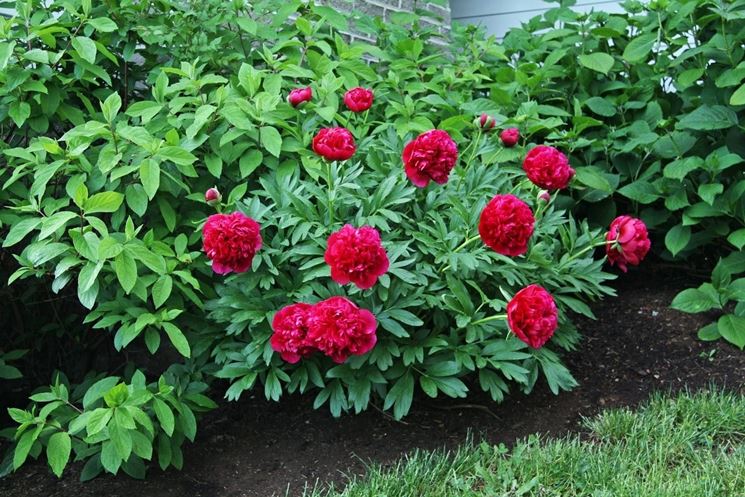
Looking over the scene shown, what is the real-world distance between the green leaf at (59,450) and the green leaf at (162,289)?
0.43 meters

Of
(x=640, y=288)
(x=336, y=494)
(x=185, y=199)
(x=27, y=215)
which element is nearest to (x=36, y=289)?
(x=27, y=215)

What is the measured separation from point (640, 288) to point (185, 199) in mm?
1980

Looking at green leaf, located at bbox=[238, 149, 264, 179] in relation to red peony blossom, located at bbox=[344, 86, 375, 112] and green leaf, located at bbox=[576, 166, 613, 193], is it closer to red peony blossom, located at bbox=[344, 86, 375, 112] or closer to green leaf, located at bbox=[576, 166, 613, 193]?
red peony blossom, located at bbox=[344, 86, 375, 112]

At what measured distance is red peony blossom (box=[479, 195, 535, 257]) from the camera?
7.38ft

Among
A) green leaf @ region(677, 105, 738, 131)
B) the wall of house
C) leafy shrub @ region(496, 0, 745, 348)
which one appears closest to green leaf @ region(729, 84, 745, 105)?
leafy shrub @ region(496, 0, 745, 348)

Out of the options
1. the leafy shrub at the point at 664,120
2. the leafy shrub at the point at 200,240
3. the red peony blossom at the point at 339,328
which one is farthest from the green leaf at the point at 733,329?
the red peony blossom at the point at 339,328

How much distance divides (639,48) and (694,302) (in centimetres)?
114

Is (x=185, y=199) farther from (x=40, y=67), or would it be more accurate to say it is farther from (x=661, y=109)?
(x=661, y=109)

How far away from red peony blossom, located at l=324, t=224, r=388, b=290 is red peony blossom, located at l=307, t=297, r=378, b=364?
8cm

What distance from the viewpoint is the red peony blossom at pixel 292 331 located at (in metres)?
2.23

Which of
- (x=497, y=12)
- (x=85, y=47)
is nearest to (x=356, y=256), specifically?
(x=85, y=47)

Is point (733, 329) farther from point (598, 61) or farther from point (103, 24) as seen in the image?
point (103, 24)

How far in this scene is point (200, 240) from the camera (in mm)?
2686

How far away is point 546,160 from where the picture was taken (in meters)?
2.58
